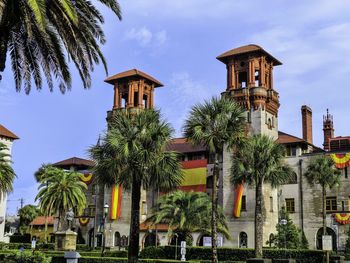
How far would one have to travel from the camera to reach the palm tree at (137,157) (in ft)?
94.3

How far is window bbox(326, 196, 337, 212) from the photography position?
61.4 meters

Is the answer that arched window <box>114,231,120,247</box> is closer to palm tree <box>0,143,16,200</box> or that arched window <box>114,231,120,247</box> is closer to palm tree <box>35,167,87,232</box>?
palm tree <box>35,167,87,232</box>

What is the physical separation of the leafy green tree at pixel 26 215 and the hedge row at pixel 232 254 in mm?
51124

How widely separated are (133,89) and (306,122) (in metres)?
25.2

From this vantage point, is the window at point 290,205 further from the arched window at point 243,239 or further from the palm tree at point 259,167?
the palm tree at point 259,167

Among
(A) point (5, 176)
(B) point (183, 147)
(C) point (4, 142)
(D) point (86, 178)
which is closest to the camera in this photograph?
(A) point (5, 176)

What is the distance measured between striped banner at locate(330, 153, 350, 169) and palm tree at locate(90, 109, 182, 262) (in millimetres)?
35762

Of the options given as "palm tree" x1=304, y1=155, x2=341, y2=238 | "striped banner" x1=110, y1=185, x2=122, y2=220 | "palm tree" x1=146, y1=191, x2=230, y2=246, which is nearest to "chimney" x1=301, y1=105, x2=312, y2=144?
"palm tree" x1=304, y1=155, x2=341, y2=238

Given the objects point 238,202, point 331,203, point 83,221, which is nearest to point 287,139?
point 331,203

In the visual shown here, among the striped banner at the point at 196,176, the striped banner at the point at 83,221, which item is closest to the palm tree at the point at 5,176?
the striped banner at the point at 196,176

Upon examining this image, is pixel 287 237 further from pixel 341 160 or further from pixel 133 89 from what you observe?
pixel 133 89

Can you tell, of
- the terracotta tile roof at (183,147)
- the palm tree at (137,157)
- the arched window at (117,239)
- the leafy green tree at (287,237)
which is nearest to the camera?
the palm tree at (137,157)

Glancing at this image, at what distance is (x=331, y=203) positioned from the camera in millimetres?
61688

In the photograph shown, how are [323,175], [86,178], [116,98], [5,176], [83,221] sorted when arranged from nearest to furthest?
[5,176] < [323,175] < [116,98] < [83,221] < [86,178]
